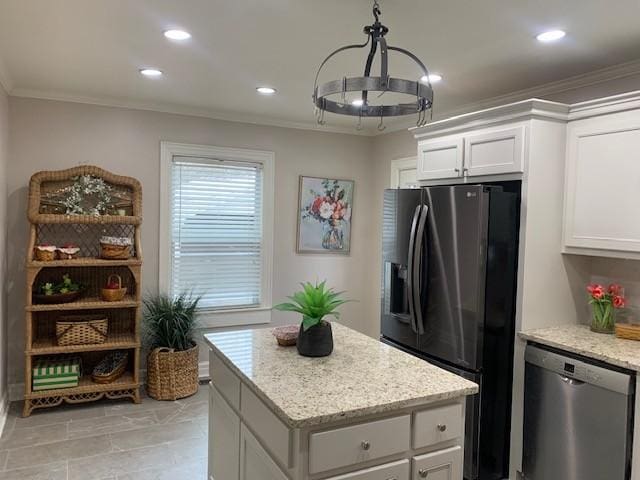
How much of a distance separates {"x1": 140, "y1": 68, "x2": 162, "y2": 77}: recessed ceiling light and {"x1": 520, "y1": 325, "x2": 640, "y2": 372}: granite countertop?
9.28 feet

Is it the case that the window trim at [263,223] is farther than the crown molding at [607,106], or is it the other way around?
the window trim at [263,223]

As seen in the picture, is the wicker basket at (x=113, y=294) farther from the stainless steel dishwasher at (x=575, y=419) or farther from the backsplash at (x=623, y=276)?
the backsplash at (x=623, y=276)

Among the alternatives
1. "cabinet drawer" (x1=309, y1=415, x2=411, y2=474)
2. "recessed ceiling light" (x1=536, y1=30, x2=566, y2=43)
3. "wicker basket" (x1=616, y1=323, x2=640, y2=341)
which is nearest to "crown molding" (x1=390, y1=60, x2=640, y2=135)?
"recessed ceiling light" (x1=536, y1=30, x2=566, y2=43)

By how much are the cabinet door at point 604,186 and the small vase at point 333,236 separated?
8.21 feet

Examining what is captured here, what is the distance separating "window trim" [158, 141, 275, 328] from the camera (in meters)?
4.29

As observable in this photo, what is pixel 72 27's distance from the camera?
2475mm

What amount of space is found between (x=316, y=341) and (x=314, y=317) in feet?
0.39

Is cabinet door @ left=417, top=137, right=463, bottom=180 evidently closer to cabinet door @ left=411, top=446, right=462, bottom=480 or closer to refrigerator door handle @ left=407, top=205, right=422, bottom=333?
refrigerator door handle @ left=407, top=205, right=422, bottom=333

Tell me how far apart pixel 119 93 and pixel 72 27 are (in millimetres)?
1397

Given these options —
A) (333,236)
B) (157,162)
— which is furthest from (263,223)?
(157,162)

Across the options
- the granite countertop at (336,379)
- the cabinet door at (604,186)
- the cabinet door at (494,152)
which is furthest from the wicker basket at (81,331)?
the cabinet door at (604,186)

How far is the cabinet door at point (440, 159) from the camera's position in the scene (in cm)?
328

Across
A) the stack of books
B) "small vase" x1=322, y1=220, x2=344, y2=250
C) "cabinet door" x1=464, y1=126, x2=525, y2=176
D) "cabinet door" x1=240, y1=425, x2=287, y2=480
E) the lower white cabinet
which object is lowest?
the stack of books

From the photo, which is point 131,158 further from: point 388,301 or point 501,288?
point 501,288
